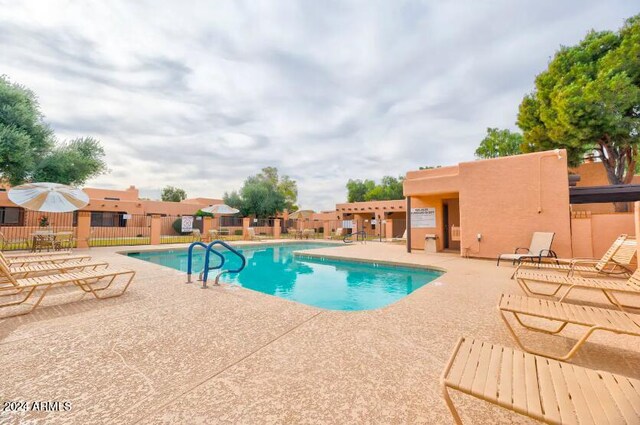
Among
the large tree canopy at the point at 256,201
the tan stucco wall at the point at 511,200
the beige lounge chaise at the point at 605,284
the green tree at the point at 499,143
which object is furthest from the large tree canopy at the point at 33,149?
the green tree at the point at 499,143

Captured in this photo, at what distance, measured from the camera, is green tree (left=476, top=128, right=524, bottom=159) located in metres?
24.2

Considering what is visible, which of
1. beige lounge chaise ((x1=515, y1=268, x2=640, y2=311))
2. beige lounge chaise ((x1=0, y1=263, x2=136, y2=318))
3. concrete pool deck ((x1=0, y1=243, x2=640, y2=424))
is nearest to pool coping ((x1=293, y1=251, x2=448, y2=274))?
beige lounge chaise ((x1=515, y1=268, x2=640, y2=311))

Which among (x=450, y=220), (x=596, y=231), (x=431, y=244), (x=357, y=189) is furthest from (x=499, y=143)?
(x=357, y=189)

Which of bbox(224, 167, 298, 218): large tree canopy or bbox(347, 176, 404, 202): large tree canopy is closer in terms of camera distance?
bbox(224, 167, 298, 218): large tree canopy

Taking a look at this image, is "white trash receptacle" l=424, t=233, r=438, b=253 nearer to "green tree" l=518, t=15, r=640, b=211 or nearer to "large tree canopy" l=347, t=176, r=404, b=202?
"green tree" l=518, t=15, r=640, b=211

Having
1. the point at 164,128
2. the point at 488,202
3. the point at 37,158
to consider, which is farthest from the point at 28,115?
the point at 488,202

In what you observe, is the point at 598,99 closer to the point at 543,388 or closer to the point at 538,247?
the point at 538,247

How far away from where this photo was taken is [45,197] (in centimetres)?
775

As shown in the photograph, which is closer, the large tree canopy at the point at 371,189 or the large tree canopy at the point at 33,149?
the large tree canopy at the point at 33,149

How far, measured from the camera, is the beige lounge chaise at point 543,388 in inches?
44.4

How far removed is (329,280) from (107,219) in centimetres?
2520

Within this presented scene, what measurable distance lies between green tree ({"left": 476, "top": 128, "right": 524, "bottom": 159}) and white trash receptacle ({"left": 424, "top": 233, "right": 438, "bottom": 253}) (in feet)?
60.2

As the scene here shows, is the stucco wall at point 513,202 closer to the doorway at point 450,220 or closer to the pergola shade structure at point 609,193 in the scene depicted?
the pergola shade structure at point 609,193

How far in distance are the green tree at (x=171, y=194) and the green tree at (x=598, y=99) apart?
47861mm
